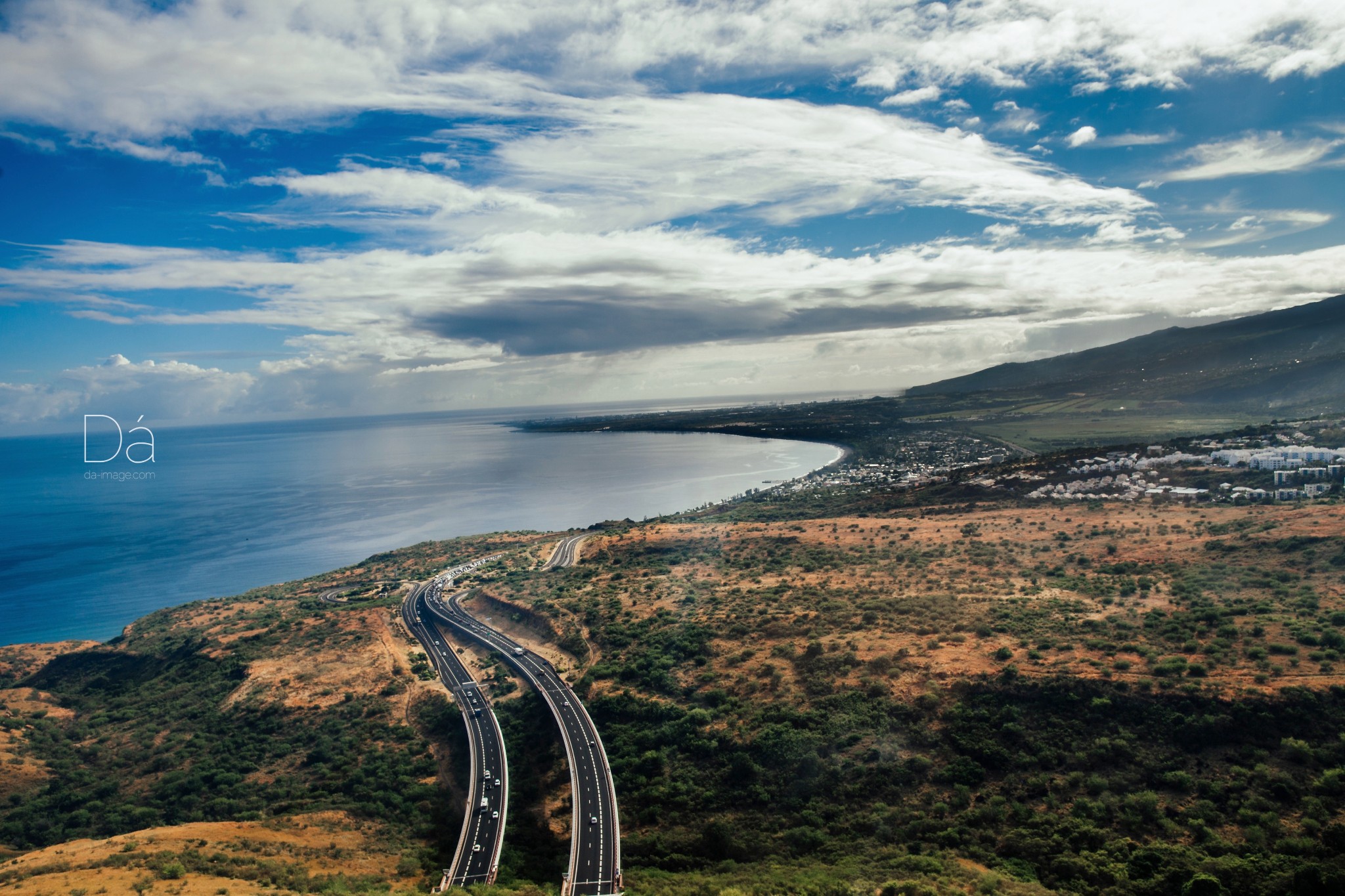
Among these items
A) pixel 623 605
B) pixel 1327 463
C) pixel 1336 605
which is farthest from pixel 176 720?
pixel 1327 463

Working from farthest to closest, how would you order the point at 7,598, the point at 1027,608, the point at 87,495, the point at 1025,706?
the point at 87,495 < the point at 7,598 < the point at 1027,608 < the point at 1025,706

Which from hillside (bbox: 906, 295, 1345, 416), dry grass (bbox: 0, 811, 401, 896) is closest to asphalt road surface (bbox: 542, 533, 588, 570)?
dry grass (bbox: 0, 811, 401, 896)

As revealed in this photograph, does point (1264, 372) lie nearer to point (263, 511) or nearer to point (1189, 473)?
point (1189, 473)

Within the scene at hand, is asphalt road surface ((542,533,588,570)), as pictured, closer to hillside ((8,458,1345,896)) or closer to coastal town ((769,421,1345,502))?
hillside ((8,458,1345,896))

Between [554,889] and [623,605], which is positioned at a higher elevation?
[623,605]

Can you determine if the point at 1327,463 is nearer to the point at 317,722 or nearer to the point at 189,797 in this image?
the point at 317,722

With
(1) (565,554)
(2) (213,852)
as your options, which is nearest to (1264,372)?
(1) (565,554)

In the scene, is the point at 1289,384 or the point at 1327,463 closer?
the point at 1327,463

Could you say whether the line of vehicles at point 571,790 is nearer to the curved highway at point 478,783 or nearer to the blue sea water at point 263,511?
the curved highway at point 478,783
